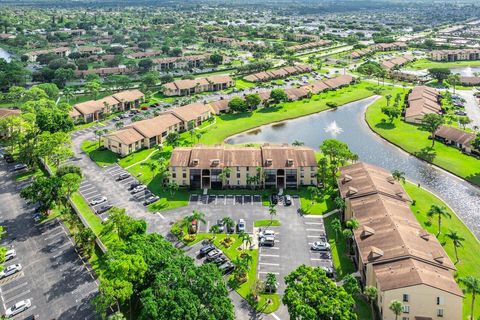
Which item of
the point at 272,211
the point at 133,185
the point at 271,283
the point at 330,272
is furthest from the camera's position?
the point at 133,185

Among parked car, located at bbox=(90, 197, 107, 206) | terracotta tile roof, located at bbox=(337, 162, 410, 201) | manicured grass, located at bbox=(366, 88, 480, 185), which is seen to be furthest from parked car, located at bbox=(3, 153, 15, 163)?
manicured grass, located at bbox=(366, 88, 480, 185)

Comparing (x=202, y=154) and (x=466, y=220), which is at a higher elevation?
(x=202, y=154)

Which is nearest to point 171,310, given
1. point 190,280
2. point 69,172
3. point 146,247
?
point 190,280

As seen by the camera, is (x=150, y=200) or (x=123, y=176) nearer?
(x=150, y=200)

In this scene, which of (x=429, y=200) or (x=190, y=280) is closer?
(x=190, y=280)

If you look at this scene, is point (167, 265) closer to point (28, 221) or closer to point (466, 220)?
point (28, 221)

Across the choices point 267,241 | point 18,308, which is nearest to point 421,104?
point 267,241

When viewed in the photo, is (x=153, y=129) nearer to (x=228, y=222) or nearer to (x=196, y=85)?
(x=228, y=222)

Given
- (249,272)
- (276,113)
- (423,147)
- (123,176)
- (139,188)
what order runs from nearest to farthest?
(249,272), (139,188), (123,176), (423,147), (276,113)
